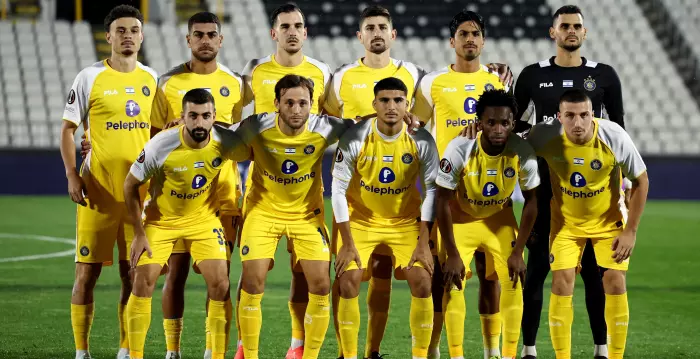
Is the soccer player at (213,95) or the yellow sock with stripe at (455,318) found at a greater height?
the soccer player at (213,95)

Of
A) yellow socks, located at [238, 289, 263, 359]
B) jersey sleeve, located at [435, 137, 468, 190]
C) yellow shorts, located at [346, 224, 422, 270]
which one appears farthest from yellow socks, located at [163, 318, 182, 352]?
jersey sleeve, located at [435, 137, 468, 190]

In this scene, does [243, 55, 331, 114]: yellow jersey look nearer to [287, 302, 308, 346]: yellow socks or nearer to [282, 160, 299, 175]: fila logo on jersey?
[282, 160, 299, 175]: fila logo on jersey

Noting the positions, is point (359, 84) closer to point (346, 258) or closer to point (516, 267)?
point (346, 258)

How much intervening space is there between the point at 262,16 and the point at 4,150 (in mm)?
7042

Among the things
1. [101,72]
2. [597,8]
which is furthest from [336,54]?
[101,72]

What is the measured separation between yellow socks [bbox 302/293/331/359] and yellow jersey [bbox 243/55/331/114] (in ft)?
4.29

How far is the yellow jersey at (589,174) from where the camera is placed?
5832 millimetres

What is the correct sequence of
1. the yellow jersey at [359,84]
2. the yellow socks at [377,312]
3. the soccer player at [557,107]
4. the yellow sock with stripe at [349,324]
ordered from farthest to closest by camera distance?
the yellow jersey at [359,84], the soccer player at [557,107], the yellow socks at [377,312], the yellow sock with stripe at [349,324]

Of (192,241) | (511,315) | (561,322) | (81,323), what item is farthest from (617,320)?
(81,323)

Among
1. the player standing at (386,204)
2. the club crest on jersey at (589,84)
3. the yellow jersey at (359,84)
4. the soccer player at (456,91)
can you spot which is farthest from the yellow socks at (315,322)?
the club crest on jersey at (589,84)

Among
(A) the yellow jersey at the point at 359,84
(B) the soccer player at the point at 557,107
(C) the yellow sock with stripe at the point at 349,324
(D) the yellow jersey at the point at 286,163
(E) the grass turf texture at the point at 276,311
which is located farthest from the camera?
(E) the grass turf texture at the point at 276,311

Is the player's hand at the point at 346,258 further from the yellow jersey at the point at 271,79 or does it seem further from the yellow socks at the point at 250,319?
the yellow jersey at the point at 271,79

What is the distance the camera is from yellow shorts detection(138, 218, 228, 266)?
19.5 ft

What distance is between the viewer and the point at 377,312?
613cm
